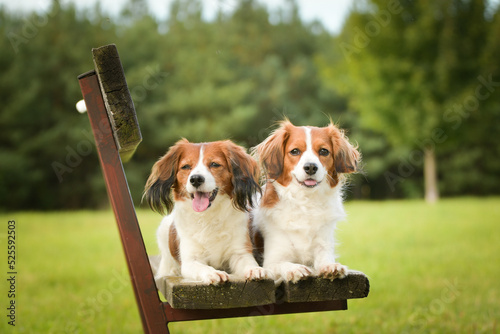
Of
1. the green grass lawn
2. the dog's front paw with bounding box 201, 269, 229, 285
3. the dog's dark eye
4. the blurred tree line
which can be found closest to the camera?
the dog's front paw with bounding box 201, 269, 229, 285

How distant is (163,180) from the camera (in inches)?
86.7

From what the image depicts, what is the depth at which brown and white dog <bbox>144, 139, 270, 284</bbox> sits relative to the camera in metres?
2.17

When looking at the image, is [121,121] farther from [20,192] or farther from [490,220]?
[20,192]

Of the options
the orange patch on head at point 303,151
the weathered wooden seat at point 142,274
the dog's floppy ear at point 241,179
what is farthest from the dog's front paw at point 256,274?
the orange patch on head at point 303,151

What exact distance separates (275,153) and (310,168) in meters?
0.20

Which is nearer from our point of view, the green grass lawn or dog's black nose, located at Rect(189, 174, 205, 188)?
dog's black nose, located at Rect(189, 174, 205, 188)

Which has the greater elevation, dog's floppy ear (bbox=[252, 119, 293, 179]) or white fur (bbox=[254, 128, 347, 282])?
dog's floppy ear (bbox=[252, 119, 293, 179])

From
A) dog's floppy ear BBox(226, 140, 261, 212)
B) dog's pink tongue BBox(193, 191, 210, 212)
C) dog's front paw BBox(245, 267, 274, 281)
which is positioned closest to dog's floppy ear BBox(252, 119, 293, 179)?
dog's floppy ear BBox(226, 140, 261, 212)

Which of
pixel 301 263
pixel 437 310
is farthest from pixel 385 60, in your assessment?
pixel 301 263

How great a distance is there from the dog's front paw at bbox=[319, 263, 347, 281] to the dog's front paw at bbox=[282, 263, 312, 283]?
0.20 feet

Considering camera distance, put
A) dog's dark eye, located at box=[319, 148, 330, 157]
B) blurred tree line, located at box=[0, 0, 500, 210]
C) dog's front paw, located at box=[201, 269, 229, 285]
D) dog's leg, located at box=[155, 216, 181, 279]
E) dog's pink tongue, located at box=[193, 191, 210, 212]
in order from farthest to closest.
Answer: blurred tree line, located at box=[0, 0, 500, 210], dog's leg, located at box=[155, 216, 181, 279], dog's dark eye, located at box=[319, 148, 330, 157], dog's pink tongue, located at box=[193, 191, 210, 212], dog's front paw, located at box=[201, 269, 229, 285]

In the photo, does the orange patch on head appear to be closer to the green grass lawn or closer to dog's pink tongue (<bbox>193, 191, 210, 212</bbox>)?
dog's pink tongue (<bbox>193, 191, 210, 212</bbox>)

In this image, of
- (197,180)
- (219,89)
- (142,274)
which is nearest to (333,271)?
(197,180)

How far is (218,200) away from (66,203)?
58.6 feet
